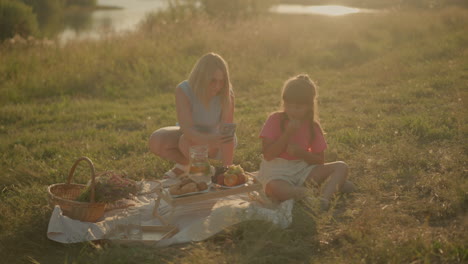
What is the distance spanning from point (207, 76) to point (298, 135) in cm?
111

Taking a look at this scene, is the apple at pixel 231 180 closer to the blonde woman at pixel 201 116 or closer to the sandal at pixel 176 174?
the blonde woman at pixel 201 116

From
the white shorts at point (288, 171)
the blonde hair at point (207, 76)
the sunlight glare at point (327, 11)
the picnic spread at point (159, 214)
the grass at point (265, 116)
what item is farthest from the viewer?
the sunlight glare at point (327, 11)

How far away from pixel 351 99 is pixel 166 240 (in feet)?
20.3

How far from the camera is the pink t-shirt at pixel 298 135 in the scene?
190 inches

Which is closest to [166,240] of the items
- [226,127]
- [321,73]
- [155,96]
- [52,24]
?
[226,127]

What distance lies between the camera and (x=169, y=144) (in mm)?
5539

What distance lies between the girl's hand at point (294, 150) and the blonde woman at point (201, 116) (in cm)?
64

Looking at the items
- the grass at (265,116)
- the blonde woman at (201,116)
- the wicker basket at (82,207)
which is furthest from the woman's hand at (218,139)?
the wicker basket at (82,207)

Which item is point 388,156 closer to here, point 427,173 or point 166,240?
point 427,173

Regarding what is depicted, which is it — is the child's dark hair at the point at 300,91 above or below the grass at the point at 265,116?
above

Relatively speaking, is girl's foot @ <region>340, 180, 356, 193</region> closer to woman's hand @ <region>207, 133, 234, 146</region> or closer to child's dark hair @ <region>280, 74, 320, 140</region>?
child's dark hair @ <region>280, 74, 320, 140</region>

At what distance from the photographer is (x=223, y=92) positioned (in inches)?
205

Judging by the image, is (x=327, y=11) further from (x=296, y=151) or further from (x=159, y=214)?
(x=159, y=214)

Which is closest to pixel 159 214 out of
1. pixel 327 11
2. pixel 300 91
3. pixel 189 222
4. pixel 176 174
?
pixel 189 222
